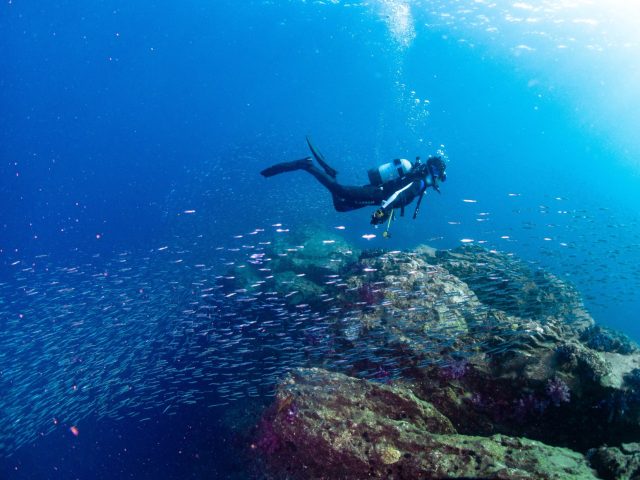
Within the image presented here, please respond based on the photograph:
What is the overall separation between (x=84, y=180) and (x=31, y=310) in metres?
116

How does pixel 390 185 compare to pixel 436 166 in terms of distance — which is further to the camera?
pixel 390 185

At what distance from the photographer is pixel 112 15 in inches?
3115

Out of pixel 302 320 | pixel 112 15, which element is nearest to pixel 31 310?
pixel 302 320

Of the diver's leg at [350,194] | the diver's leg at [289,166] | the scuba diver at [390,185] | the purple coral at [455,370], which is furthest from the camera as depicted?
the diver's leg at [289,166]

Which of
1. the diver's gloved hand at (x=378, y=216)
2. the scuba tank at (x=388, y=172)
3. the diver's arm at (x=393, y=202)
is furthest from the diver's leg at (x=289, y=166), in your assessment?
the diver's gloved hand at (x=378, y=216)

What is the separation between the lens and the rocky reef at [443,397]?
423cm

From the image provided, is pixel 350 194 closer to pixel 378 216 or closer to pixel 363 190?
pixel 363 190

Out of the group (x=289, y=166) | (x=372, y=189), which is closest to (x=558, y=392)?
(x=372, y=189)

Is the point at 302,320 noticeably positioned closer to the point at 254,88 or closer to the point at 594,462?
the point at 594,462

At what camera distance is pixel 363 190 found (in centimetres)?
934

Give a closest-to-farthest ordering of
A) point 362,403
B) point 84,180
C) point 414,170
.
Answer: point 362,403 → point 414,170 → point 84,180

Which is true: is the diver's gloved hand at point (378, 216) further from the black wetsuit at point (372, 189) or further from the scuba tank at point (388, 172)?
the scuba tank at point (388, 172)

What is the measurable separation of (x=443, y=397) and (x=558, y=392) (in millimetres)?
1847

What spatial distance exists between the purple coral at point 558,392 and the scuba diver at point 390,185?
4129 mm
